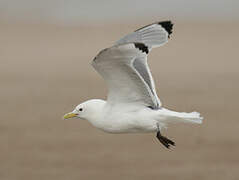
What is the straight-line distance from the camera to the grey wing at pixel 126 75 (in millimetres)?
6637

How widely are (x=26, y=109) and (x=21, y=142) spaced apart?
216cm

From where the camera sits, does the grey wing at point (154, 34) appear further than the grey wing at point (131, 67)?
Yes

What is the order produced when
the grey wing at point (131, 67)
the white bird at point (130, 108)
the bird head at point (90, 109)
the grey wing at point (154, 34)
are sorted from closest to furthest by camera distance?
the grey wing at point (131, 67) → the white bird at point (130, 108) → the bird head at point (90, 109) → the grey wing at point (154, 34)

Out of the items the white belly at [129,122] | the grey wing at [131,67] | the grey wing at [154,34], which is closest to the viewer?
the grey wing at [131,67]

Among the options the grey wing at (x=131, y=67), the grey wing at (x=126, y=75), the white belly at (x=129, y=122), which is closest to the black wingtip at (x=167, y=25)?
the grey wing at (x=131, y=67)

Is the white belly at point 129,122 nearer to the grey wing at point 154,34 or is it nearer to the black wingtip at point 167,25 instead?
the grey wing at point 154,34

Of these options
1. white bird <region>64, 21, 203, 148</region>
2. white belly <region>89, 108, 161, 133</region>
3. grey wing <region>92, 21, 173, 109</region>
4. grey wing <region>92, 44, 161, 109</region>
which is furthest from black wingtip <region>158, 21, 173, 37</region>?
white belly <region>89, 108, 161, 133</region>

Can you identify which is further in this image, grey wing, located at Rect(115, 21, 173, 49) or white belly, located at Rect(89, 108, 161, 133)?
grey wing, located at Rect(115, 21, 173, 49)

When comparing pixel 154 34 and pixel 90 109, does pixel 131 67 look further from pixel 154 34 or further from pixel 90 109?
pixel 154 34

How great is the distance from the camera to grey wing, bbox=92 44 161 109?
6.64 metres

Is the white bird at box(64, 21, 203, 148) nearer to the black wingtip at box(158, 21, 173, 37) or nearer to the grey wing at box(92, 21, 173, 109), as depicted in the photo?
the grey wing at box(92, 21, 173, 109)

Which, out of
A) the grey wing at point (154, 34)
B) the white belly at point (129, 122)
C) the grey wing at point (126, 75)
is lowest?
the white belly at point (129, 122)

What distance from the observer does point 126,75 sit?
6949 mm

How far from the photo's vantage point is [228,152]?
38.8 ft
